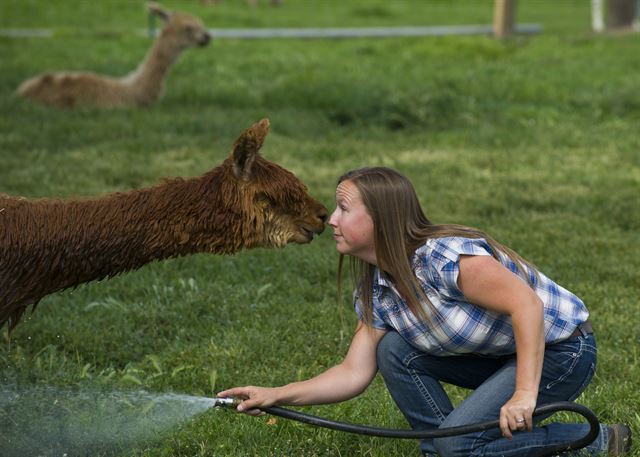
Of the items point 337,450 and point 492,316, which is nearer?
point 492,316

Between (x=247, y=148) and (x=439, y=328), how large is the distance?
33.1 inches

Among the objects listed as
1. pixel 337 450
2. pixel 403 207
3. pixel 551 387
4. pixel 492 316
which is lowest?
pixel 337 450

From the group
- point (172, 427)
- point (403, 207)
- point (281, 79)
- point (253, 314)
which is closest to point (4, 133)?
point (281, 79)

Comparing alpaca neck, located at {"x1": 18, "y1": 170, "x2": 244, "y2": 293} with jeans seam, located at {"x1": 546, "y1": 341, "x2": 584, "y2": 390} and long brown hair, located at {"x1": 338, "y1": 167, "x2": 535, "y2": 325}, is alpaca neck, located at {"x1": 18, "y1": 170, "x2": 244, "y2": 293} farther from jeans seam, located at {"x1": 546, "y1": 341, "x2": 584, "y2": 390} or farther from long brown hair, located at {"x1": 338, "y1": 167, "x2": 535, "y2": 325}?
jeans seam, located at {"x1": 546, "y1": 341, "x2": 584, "y2": 390}

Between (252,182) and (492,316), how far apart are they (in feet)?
2.85

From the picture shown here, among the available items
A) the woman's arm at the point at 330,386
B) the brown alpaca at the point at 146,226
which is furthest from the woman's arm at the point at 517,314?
the brown alpaca at the point at 146,226

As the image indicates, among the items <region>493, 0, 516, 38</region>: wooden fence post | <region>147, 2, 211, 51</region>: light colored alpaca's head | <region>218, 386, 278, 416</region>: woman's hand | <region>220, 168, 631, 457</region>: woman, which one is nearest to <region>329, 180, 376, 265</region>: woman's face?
<region>220, 168, 631, 457</region>: woman

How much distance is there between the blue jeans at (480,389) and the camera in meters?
3.59

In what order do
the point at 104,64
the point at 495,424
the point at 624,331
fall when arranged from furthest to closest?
the point at 104,64 → the point at 624,331 → the point at 495,424

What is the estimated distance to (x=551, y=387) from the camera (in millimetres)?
3723

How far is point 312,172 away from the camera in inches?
326

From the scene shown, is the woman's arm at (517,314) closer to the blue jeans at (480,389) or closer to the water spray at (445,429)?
the water spray at (445,429)

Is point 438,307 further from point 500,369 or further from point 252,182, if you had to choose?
point 252,182

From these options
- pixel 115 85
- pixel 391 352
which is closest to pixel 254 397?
pixel 391 352
